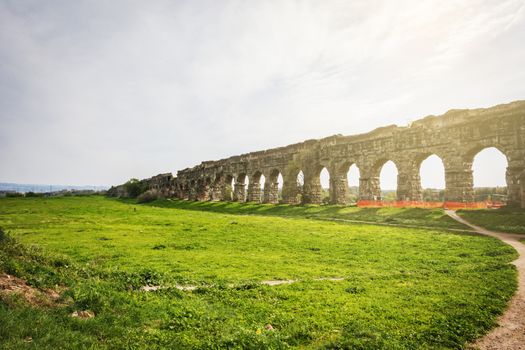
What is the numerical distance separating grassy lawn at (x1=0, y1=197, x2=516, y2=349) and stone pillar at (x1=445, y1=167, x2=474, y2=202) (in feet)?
35.0

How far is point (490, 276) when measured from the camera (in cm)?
864

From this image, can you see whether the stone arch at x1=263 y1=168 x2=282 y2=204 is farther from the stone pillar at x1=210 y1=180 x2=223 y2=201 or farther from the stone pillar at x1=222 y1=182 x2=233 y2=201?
the stone pillar at x1=210 y1=180 x2=223 y2=201

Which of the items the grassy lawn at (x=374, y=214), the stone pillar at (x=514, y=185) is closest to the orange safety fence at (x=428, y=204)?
the grassy lawn at (x=374, y=214)

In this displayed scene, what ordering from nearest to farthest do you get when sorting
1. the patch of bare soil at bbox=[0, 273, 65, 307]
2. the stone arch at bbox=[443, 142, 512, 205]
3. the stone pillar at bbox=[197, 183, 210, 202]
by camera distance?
the patch of bare soil at bbox=[0, 273, 65, 307] < the stone arch at bbox=[443, 142, 512, 205] < the stone pillar at bbox=[197, 183, 210, 202]

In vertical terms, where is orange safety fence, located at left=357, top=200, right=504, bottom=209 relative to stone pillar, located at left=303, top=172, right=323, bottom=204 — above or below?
below

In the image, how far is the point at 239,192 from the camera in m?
45.5

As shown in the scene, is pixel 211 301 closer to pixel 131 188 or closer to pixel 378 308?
pixel 378 308

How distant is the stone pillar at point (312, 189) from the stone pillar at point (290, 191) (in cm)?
223

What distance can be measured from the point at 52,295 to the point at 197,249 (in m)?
7.30

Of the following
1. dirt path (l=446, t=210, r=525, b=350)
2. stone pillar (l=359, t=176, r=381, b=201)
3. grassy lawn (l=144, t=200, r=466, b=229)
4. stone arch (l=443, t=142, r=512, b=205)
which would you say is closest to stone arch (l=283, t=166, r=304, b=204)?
grassy lawn (l=144, t=200, r=466, b=229)

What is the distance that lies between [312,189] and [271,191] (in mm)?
6845

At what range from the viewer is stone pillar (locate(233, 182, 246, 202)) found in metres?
45.4

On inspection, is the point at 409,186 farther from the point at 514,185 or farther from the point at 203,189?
the point at 203,189

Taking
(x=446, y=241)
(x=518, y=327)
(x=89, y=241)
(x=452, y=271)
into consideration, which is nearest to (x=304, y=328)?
(x=518, y=327)
